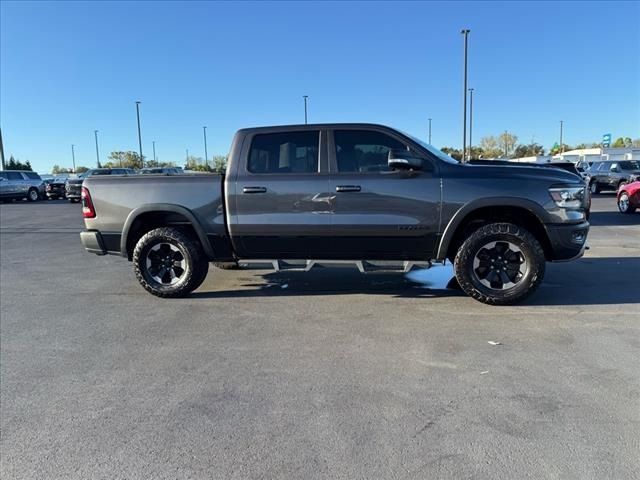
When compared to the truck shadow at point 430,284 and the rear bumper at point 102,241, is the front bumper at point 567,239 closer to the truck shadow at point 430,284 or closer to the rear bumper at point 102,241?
the truck shadow at point 430,284

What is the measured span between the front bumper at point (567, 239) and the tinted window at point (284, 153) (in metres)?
2.73

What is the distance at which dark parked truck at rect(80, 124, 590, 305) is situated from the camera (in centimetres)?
515

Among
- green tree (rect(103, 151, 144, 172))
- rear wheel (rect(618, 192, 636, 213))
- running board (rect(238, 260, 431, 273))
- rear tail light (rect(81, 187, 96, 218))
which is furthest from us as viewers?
green tree (rect(103, 151, 144, 172))

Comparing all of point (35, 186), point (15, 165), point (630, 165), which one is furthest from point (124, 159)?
point (630, 165)

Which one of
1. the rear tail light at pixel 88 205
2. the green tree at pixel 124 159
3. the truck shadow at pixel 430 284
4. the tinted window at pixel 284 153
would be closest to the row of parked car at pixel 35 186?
the rear tail light at pixel 88 205

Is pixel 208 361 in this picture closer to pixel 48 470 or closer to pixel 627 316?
pixel 48 470

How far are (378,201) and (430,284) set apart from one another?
172cm

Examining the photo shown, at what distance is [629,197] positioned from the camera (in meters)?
14.5

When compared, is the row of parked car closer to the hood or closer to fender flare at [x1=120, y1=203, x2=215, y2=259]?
fender flare at [x1=120, y1=203, x2=215, y2=259]

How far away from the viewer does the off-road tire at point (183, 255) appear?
5770 millimetres

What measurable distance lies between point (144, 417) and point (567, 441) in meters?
2.60

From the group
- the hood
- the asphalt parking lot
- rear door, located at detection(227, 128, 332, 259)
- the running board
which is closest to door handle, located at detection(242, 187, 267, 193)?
rear door, located at detection(227, 128, 332, 259)

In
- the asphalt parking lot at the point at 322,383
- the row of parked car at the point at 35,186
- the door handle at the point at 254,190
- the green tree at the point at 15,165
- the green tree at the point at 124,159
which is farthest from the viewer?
the green tree at the point at 124,159

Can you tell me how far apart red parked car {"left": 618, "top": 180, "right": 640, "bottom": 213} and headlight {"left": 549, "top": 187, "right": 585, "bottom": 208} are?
37.0ft
